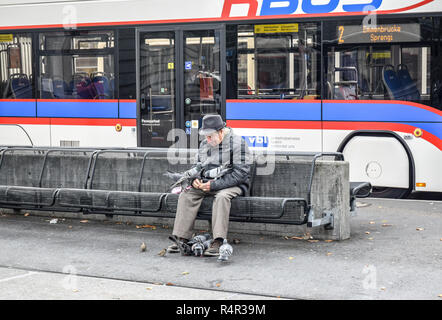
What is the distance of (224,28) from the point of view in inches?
483

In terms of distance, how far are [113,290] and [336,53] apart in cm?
643

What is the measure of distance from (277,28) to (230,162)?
4.45 m

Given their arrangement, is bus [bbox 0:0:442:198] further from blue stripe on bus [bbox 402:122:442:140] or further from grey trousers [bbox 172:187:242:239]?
grey trousers [bbox 172:187:242:239]

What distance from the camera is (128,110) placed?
1316 centimetres

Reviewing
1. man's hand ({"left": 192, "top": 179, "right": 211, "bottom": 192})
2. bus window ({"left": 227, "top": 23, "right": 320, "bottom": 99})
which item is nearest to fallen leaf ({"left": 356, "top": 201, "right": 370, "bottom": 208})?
bus window ({"left": 227, "top": 23, "right": 320, "bottom": 99})

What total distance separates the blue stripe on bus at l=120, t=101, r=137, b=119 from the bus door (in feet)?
0.30

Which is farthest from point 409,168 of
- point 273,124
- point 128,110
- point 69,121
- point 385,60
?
point 69,121

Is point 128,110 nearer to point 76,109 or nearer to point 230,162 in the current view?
point 76,109

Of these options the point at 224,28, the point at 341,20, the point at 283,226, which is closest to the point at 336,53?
the point at 341,20

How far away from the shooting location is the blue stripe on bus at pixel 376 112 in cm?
1091

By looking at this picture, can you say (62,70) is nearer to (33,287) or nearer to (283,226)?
(283,226)

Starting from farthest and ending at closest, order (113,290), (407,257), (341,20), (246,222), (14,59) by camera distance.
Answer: (14,59), (341,20), (246,222), (407,257), (113,290)

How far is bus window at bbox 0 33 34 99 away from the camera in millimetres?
14094

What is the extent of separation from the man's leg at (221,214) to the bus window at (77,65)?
607cm
